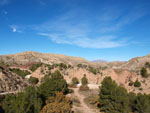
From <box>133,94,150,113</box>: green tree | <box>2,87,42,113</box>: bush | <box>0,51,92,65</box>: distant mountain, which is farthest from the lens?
<box>0,51,92,65</box>: distant mountain

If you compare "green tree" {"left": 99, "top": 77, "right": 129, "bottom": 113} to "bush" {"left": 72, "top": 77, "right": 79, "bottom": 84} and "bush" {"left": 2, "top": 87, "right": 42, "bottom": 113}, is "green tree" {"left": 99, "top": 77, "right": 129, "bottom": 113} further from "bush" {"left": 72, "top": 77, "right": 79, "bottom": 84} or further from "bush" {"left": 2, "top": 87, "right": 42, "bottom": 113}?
"bush" {"left": 72, "top": 77, "right": 79, "bottom": 84}

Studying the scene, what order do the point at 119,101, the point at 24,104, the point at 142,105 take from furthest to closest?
the point at 142,105 → the point at 119,101 → the point at 24,104

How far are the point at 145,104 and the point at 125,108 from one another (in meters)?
3.12

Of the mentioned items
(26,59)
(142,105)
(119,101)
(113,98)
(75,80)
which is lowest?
(142,105)

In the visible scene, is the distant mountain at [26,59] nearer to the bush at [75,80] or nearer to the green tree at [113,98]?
the bush at [75,80]

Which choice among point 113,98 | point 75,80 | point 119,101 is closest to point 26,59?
point 75,80

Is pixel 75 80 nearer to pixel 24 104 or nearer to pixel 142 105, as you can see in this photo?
pixel 142 105

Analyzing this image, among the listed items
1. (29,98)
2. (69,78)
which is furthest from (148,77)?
(29,98)

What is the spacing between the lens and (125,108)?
17328mm

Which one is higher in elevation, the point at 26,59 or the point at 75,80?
the point at 26,59

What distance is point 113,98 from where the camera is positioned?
726 inches

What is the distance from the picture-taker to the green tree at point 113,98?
1764cm

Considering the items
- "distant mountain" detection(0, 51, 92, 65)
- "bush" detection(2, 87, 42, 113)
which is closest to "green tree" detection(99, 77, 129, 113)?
"bush" detection(2, 87, 42, 113)

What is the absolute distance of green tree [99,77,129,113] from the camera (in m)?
17.6
